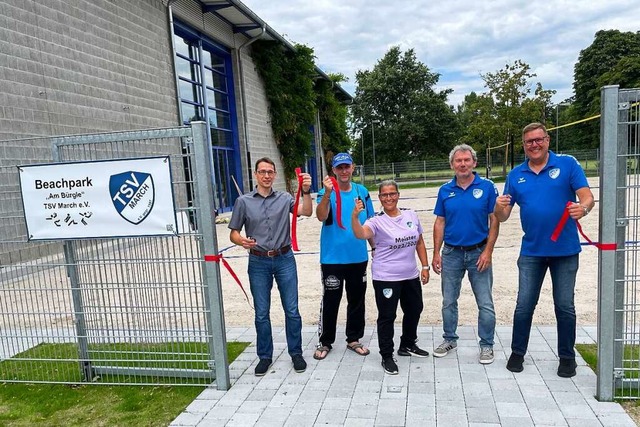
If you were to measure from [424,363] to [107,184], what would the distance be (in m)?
2.88

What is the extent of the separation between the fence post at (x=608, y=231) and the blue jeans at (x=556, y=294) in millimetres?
308

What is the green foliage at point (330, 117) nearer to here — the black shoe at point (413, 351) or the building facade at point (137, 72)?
the building facade at point (137, 72)

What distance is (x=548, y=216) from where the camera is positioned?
10.7 feet

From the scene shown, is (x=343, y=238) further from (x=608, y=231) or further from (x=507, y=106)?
(x=507, y=106)

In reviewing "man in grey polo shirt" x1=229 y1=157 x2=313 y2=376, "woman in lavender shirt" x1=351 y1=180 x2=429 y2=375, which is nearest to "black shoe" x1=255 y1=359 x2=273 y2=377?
"man in grey polo shirt" x1=229 y1=157 x2=313 y2=376

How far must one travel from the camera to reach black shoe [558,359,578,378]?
11.3 ft

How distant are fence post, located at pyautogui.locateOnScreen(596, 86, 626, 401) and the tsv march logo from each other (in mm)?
3074

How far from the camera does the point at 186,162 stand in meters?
3.40

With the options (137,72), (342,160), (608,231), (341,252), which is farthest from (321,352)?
(137,72)

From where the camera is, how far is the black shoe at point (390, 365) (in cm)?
365

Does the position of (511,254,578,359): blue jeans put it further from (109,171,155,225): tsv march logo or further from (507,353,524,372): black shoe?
(109,171,155,225): tsv march logo

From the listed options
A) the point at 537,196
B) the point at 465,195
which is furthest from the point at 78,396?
the point at 537,196

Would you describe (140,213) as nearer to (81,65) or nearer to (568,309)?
(568,309)

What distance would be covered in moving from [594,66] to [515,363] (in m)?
51.2
